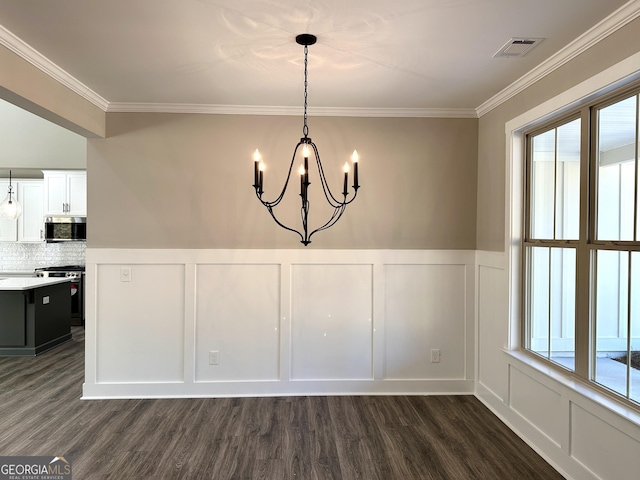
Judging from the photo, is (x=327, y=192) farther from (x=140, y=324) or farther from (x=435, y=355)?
(x=140, y=324)

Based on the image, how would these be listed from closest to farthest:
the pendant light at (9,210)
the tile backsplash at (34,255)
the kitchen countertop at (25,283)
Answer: the kitchen countertop at (25,283), the pendant light at (9,210), the tile backsplash at (34,255)

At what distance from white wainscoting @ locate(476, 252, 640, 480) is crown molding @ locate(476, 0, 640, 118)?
4.24 feet

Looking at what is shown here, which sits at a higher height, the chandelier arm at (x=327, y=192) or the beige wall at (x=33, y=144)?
the beige wall at (x=33, y=144)

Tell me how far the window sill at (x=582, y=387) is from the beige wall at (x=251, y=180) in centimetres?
120

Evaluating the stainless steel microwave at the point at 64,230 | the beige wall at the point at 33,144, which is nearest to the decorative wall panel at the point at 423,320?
the stainless steel microwave at the point at 64,230

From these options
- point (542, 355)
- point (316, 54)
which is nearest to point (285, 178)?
point (316, 54)

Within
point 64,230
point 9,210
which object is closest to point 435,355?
point 64,230

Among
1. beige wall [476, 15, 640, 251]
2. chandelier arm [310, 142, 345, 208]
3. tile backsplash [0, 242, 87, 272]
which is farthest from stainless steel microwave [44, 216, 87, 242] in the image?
beige wall [476, 15, 640, 251]

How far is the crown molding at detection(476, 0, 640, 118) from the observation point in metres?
1.99

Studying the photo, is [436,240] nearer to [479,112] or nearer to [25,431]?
[479,112]

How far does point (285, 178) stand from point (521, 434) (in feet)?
9.06

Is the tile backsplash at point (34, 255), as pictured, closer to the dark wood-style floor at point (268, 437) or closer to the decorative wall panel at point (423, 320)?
the dark wood-style floor at point (268, 437)

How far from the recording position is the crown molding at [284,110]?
3562 mm

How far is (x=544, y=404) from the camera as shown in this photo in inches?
106
